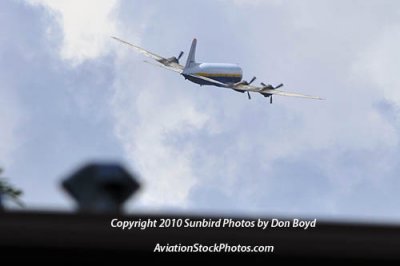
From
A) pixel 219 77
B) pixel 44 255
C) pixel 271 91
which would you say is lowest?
pixel 44 255

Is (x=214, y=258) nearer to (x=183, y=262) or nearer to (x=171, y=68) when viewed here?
(x=183, y=262)

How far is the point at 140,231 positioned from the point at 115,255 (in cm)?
48

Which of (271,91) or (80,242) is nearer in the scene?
(80,242)

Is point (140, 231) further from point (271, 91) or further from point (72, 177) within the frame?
→ point (271, 91)

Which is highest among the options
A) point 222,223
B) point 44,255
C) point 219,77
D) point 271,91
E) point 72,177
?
point 219,77

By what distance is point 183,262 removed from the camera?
12.1 meters

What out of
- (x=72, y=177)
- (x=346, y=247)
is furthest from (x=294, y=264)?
(x=72, y=177)

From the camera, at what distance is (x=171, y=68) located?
151 m

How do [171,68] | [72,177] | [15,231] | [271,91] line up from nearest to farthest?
1. [72,177]
2. [15,231]
3. [271,91]
4. [171,68]

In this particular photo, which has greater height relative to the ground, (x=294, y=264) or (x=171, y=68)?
(x=171, y=68)

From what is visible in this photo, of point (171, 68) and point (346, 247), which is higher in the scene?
point (171, 68)

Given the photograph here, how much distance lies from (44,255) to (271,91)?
425 feet

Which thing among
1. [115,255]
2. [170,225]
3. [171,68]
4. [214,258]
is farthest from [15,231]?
[171,68]

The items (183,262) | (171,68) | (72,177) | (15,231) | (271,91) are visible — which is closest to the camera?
(72,177)
